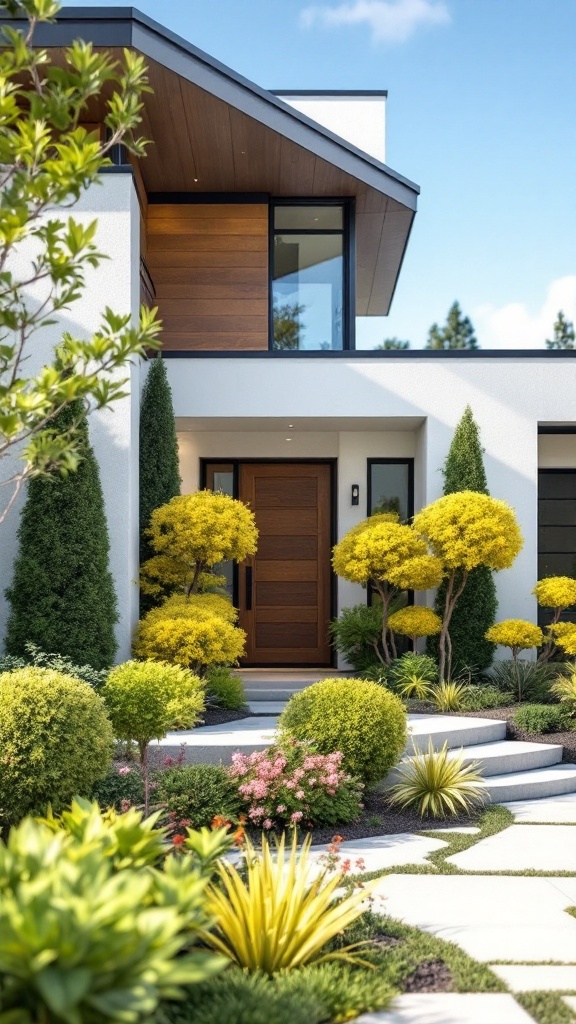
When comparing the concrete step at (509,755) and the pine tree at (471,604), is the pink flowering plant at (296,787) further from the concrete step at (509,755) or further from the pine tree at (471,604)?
the pine tree at (471,604)

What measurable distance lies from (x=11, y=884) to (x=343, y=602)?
910 cm

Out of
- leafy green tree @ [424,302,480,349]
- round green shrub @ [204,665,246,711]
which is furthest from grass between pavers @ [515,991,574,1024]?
leafy green tree @ [424,302,480,349]

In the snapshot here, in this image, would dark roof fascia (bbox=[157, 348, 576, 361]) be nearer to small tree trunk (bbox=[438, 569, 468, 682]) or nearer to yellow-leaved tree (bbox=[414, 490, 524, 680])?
yellow-leaved tree (bbox=[414, 490, 524, 680])

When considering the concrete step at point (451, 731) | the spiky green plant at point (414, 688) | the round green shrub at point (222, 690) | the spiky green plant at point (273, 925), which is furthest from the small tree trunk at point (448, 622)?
the spiky green plant at point (273, 925)

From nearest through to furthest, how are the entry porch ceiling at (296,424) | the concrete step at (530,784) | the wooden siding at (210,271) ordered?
the concrete step at (530,784)
the entry porch ceiling at (296,424)
the wooden siding at (210,271)

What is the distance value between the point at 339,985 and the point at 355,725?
3075 mm

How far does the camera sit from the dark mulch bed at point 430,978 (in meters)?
3.18

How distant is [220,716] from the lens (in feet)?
27.0

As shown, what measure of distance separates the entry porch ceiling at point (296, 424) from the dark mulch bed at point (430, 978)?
7316mm

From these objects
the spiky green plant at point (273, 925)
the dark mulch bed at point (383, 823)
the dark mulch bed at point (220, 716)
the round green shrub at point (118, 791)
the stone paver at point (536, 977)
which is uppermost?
the spiky green plant at point (273, 925)

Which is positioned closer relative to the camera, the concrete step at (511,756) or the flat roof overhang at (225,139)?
the concrete step at (511,756)

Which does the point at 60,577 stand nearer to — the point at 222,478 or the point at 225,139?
the point at 222,478

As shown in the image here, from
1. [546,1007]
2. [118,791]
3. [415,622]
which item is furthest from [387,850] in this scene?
[415,622]

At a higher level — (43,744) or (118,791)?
(43,744)
